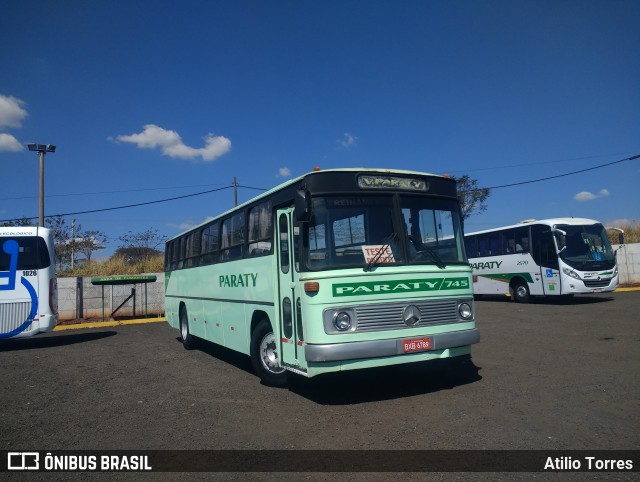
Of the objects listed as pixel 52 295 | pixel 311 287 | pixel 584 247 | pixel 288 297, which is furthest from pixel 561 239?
pixel 52 295

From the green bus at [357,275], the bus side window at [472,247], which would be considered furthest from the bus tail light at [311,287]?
the bus side window at [472,247]

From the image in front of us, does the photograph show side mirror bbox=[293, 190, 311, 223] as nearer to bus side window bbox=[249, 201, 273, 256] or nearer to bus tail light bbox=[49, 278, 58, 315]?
bus side window bbox=[249, 201, 273, 256]

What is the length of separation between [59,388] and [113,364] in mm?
2216

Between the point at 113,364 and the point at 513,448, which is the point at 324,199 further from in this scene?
the point at 113,364

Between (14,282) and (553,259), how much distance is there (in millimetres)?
17891

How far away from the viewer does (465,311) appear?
7047mm

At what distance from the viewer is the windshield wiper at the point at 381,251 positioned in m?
6.31

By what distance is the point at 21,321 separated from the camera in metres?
13.6

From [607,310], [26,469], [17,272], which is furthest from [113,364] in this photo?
[607,310]

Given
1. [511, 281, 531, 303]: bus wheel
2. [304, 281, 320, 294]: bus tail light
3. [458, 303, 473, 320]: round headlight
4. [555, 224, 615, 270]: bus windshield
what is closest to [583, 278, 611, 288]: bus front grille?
[555, 224, 615, 270]: bus windshield

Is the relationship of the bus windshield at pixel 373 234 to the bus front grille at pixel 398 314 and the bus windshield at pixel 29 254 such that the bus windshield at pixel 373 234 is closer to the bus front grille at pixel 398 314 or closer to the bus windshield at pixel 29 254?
the bus front grille at pixel 398 314

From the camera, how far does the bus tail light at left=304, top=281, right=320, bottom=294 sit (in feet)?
20.2

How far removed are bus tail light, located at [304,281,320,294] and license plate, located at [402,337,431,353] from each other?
4.28ft

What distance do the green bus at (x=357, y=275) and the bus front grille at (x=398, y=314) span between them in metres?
0.01
